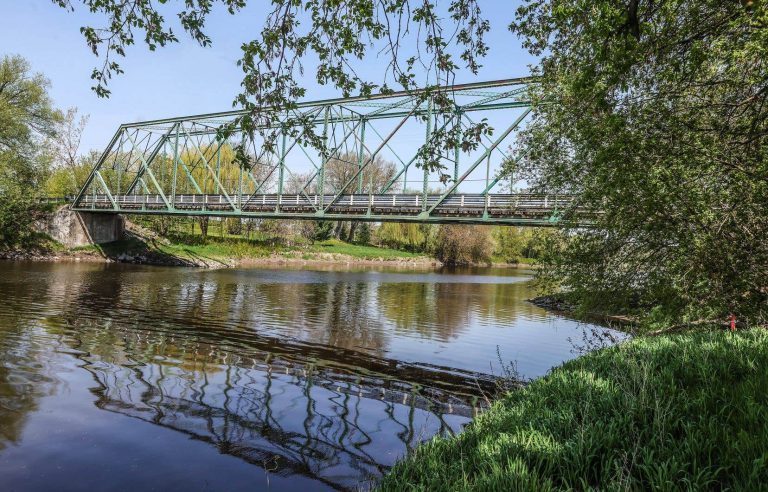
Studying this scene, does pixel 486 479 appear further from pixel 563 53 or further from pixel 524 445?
pixel 563 53

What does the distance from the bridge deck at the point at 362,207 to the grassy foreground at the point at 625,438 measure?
Answer: 1038 cm

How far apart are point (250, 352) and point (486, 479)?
1035cm

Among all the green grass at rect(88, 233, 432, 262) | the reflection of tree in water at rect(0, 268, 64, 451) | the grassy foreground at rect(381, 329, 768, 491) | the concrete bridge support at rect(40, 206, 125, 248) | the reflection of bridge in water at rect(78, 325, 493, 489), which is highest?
the concrete bridge support at rect(40, 206, 125, 248)

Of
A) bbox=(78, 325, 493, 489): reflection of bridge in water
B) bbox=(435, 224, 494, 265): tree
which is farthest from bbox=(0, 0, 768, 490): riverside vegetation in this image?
bbox=(435, 224, 494, 265): tree

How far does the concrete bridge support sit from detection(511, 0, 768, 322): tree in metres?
48.4

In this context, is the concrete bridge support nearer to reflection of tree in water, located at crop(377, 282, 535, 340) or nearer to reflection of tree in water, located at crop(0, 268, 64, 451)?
reflection of tree in water, located at crop(377, 282, 535, 340)

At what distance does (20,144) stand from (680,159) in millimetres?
51226

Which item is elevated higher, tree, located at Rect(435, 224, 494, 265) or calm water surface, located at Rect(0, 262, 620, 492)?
tree, located at Rect(435, 224, 494, 265)

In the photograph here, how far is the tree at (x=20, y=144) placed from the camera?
40312 millimetres

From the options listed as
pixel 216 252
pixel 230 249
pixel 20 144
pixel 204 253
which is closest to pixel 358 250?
pixel 230 249

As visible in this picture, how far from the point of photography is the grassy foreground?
10.9 feet

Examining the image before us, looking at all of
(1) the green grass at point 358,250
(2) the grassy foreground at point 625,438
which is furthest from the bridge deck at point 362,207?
(1) the green grass at point 358,250

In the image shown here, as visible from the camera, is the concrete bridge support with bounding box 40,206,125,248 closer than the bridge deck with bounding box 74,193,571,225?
No

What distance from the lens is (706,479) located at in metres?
3.21
